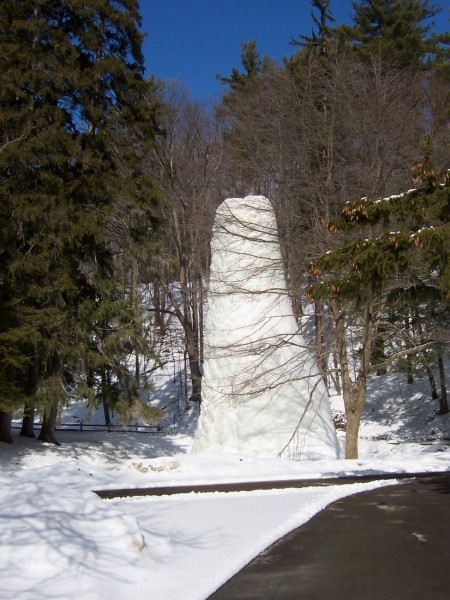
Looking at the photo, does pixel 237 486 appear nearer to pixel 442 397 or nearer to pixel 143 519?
pixel 143 519

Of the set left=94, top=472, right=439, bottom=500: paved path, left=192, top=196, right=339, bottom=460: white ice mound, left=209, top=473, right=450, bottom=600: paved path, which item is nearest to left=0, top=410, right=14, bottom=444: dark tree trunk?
left=192, top=196, right=339, bottom=460: white ice mound

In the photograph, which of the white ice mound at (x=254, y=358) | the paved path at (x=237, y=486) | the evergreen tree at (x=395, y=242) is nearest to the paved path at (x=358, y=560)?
the paved path at (x=237, y=486)

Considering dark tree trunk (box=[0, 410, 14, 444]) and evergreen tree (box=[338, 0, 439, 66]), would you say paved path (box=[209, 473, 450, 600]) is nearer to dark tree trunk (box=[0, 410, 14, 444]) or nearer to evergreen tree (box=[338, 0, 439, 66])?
dark tree trunk (box=[0, 410, 14, 444])

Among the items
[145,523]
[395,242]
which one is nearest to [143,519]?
[145,523]

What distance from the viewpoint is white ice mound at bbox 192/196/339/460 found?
672 inches

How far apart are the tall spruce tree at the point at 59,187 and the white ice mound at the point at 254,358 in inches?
110

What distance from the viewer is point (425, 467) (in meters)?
15.4

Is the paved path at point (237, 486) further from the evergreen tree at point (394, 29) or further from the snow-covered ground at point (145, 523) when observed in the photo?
the evergreen tree at point (394, 29)

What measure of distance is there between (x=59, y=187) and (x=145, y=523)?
1218 cm

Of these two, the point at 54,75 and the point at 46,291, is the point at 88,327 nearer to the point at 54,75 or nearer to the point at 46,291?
the point at 46,291

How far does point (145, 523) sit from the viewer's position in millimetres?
7781

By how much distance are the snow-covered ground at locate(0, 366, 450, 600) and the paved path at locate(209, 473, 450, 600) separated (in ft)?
0.87

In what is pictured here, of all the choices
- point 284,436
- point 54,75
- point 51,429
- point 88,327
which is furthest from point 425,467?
point 54,75

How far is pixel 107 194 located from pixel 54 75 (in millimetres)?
3627
